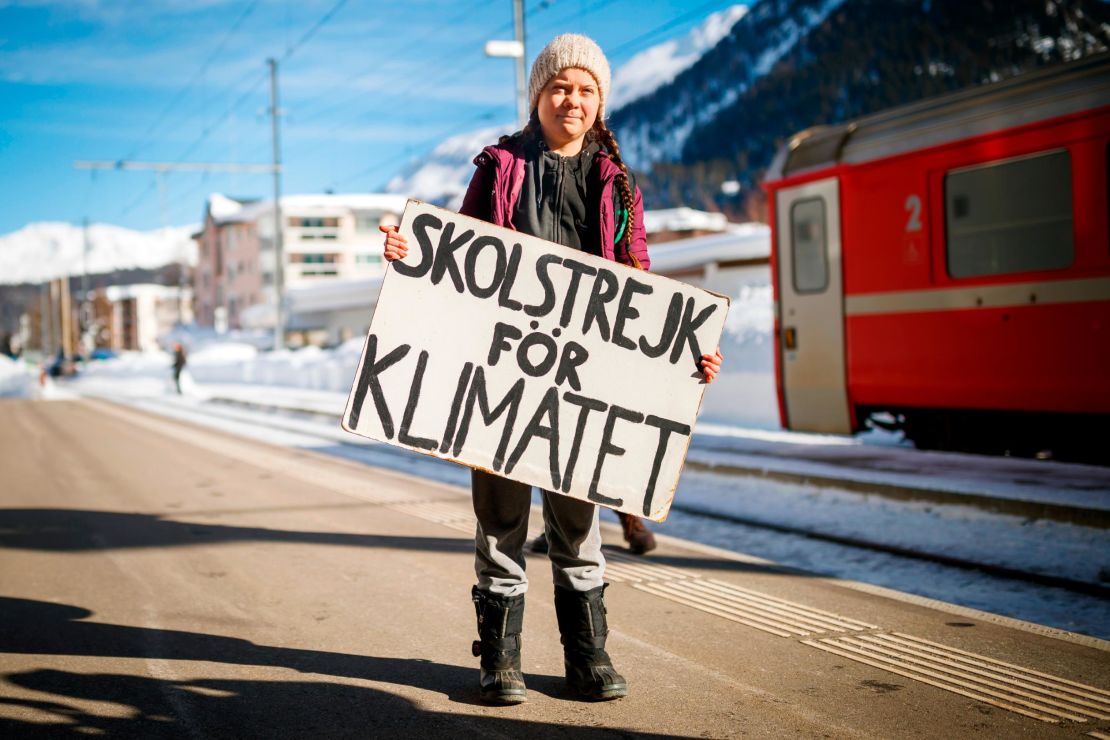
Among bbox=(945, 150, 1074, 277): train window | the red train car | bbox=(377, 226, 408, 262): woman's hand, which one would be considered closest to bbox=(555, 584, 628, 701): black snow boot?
bbox=(377, 226, 408, 262): woman's hand

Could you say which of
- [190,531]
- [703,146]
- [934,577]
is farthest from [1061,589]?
[703,146]

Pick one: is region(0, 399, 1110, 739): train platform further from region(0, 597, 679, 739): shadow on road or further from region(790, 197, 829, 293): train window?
region(790, 197, 829, 293): train window

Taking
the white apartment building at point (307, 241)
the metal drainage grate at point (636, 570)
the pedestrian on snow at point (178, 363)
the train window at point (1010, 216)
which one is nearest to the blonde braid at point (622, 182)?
the metal drainage grate at point (636, 570)

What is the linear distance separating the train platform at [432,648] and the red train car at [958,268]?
3.80 m

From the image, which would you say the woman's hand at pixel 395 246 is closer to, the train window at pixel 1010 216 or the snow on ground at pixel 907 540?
the snow on ground at pixel 907 540

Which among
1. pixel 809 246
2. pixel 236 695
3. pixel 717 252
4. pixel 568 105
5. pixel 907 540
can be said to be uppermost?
pixel 717 252

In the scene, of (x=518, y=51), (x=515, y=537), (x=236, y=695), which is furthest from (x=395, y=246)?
(x=518, y=51)

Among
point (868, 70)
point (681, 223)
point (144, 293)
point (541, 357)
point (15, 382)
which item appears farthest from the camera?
point (868, 70)

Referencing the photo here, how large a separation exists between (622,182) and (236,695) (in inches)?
87.8

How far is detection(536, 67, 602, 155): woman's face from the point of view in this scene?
3418mm

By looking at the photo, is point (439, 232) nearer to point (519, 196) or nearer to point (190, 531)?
point (519, 196)

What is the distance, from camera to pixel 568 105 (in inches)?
135

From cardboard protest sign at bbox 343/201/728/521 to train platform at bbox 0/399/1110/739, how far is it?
80 centimetres

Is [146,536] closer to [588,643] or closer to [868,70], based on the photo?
[588,643]
